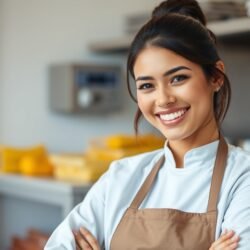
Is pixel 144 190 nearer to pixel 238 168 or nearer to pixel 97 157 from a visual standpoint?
pixel 238 168

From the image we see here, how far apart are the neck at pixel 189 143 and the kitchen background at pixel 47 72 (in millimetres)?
921

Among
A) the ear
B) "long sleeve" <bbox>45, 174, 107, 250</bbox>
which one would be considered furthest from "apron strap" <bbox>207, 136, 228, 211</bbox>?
"long sleeve" <bbox>45, 174, 107, 250</bbox>

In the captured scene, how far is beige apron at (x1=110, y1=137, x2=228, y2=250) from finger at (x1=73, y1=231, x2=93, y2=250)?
0.19 ft

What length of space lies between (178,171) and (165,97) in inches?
6.7

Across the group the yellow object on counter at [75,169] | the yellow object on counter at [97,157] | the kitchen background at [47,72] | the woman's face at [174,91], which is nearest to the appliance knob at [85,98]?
the kitchen background at [47,72]

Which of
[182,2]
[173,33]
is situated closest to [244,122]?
[182,2]

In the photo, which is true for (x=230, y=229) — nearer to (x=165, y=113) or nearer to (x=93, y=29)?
(x=165, y=113)

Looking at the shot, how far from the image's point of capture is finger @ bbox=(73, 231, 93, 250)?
1364 mm

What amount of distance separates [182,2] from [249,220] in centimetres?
52

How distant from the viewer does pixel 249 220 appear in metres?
1.18

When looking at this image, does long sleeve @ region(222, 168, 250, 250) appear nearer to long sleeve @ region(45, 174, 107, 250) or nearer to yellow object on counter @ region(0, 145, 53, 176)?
long sleeve @ region(45, 174, 107, 250)

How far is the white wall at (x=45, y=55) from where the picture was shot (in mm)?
2322

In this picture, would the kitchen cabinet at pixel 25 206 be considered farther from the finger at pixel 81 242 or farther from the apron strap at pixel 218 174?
the apron strap at pixel 218 174

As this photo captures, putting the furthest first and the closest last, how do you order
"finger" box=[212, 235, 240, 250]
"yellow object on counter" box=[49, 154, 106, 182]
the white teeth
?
"yellow object on counter" box=[49, 154, 106, 182], the white teeth, "finger" box=[212, 235, 240, 250]
